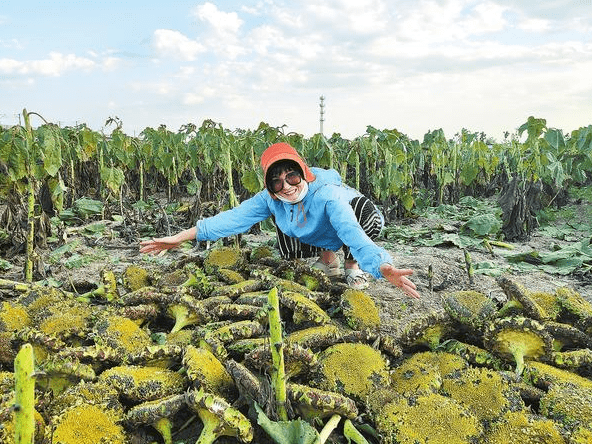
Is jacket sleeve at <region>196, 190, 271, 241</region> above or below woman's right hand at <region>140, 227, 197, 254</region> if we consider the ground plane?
above

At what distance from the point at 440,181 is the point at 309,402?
943 centimetres

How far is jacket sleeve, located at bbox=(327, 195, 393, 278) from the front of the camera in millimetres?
3350

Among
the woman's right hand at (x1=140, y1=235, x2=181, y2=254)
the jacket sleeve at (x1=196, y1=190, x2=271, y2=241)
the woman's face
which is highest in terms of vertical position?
the woman's face

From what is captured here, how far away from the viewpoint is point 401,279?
308cm

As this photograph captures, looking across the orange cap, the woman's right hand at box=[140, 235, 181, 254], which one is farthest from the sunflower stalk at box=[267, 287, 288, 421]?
the woman's right hand at box=[140, 235, 181, 254]

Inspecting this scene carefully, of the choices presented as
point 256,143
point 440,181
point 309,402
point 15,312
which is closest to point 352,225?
point 309,402

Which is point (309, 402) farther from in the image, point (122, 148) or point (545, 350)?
point (122, 148)

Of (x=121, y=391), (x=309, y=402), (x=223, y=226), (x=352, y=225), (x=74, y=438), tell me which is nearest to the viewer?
(x=74, y=438)

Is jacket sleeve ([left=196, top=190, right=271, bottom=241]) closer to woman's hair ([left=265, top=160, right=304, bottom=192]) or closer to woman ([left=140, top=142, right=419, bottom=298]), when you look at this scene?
woman ([left=140, top=142, right=419, bottom=298])

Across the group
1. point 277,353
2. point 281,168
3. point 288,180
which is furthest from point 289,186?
point 277,353

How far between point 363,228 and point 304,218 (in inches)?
26.9

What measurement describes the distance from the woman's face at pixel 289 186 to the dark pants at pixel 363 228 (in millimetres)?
779

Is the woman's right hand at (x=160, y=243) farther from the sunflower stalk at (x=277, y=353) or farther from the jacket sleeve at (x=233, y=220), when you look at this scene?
the sunflower stalk at (x=277, y=353)

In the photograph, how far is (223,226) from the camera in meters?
4.59
